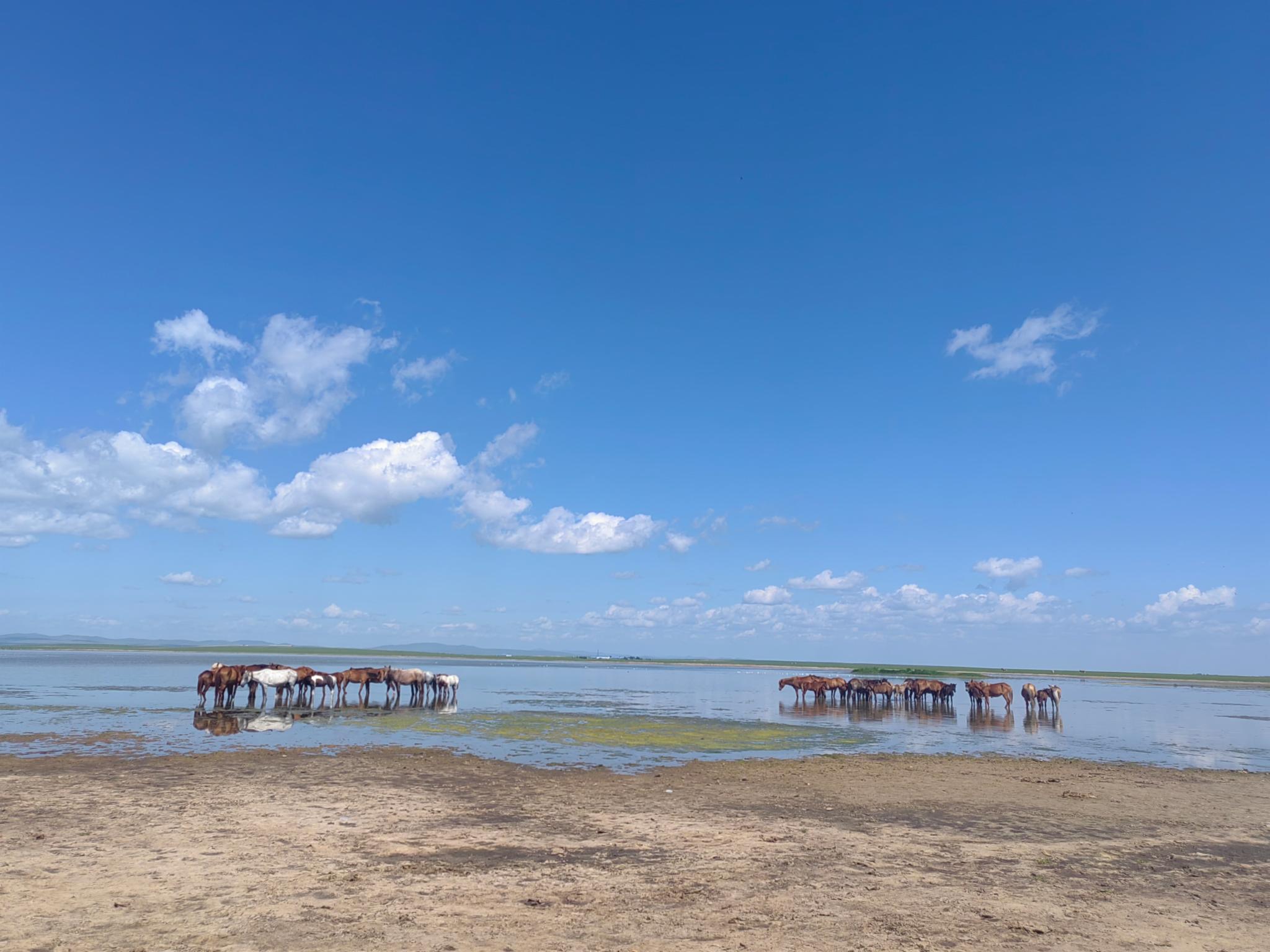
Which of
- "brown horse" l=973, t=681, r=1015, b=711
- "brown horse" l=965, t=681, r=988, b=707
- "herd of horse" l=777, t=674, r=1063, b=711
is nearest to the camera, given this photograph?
"brown horse" l=973, t=681, r=1015, b=711

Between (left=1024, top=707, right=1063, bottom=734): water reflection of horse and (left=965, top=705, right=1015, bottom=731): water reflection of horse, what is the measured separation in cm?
67

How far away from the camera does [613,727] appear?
94.0 ft

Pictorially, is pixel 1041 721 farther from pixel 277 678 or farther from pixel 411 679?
pixel 277 678

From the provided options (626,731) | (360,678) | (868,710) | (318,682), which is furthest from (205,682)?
(868,710)

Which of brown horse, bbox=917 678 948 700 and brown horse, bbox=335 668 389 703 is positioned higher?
brown horse, bbox=335 668 389 703

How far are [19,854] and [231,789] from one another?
4.87 metres

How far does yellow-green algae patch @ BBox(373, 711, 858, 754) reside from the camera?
24250mm

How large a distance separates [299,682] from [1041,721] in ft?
113

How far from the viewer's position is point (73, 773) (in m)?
15.5

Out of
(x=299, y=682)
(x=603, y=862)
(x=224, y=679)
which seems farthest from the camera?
(x=299, y=682)

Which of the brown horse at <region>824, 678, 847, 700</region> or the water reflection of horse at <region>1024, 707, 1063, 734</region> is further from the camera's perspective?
the brown horse at <region>824, 678, 847, 700</region>

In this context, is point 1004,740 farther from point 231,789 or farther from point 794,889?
point 231,789

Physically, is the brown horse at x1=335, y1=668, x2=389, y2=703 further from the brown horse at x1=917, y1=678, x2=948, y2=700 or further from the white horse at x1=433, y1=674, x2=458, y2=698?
the brown horse at x1=917, y1=678, x2=948, y2=700

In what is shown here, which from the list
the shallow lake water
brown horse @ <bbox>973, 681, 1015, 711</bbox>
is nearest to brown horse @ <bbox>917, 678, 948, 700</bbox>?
the shallow lake water
